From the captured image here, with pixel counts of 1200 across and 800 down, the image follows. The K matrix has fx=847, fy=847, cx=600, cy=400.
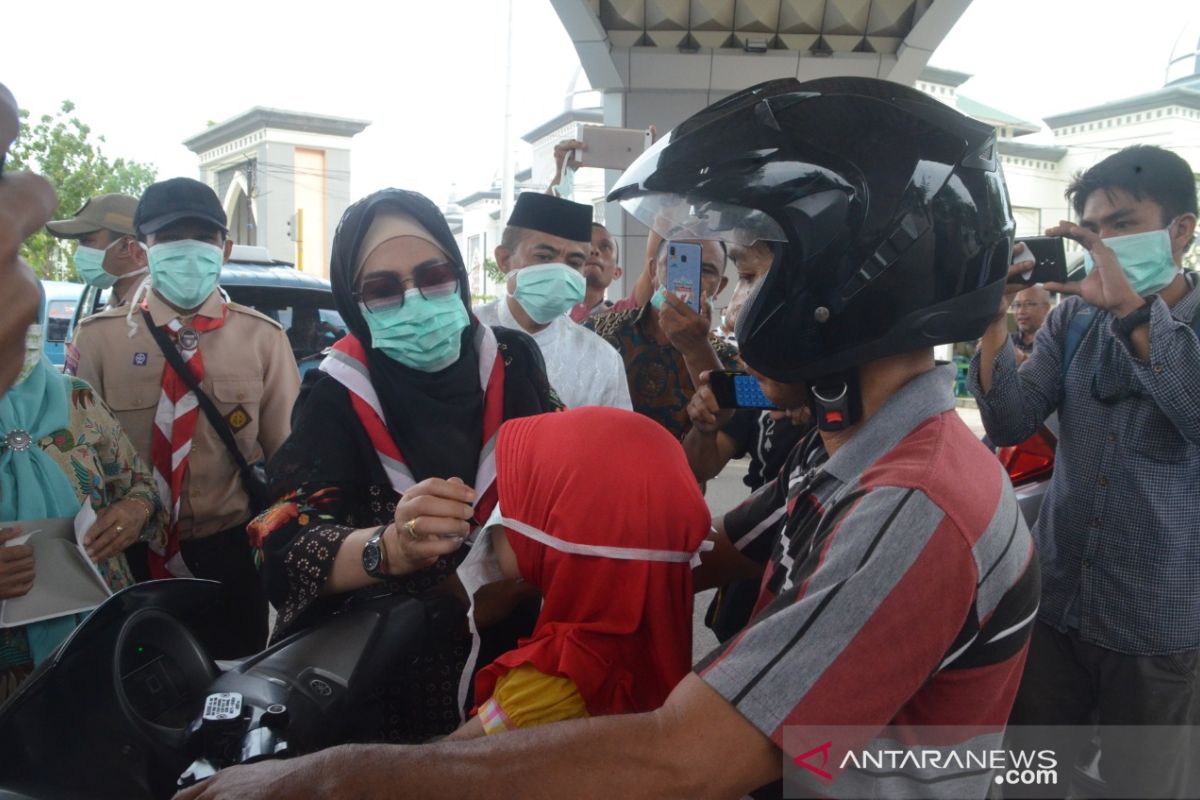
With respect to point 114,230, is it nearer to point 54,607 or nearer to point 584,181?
point 54,607

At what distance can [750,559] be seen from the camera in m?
1.61

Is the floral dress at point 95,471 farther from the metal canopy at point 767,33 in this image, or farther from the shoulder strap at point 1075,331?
the metal canopy at point 767,33

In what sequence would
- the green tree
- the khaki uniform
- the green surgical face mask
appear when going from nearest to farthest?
the khaki uniform, the green surgical face mask, the green tree

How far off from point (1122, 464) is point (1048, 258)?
0.62 metres

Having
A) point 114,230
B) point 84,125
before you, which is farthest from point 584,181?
point 114,230

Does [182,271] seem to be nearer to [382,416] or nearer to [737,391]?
[382,416]

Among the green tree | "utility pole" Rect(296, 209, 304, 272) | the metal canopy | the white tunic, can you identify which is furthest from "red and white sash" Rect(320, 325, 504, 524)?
"utility pole" Rect(296, 209, 304, 272)

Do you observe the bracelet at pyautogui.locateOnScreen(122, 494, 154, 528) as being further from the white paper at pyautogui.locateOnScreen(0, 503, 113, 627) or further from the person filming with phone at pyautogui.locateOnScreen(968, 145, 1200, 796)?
the person filming with phone at pyautogui.locateOnScreen(968, 145, 1200, 796)

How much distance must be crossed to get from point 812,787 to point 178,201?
3114 millimetres

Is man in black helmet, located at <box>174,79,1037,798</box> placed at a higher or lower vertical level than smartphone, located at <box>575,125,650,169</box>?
lower

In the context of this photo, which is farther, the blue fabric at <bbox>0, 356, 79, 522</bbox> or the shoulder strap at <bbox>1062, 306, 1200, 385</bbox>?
the shoulder strap at <bbox>1062, 306, 1200, 385</bbox>

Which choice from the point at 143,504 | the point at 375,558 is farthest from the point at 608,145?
the point at 375,558

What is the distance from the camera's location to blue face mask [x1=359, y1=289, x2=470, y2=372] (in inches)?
72.5

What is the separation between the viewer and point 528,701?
1.23 m
